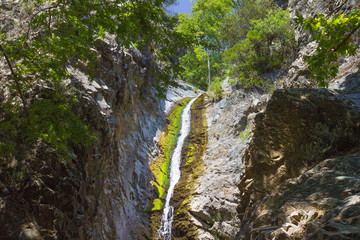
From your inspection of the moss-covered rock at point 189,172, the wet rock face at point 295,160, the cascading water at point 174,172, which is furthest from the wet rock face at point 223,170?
the wet rock face at point 295,160

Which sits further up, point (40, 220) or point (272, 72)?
point (272, 72)

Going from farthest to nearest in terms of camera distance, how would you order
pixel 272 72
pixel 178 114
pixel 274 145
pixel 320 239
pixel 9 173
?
1. pixel 178 114
2. pixel 272 72
3. pixel 274 145
4. pixel 9 173
5. pixel 320 239

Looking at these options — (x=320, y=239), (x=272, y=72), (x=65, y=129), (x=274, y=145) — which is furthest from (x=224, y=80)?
(x=320, y=239)

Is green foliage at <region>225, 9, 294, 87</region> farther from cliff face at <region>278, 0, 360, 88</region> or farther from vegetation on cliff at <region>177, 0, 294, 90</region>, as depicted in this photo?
cliff face at <region>278, 0, 360, 88</region>

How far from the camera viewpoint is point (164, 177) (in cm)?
1255

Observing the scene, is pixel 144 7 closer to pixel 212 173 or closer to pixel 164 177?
pixel 212 173

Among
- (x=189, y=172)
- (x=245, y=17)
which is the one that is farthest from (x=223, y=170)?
(x=245, y=17)

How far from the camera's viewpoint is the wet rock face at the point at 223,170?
374 inches

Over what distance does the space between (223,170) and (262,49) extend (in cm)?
790

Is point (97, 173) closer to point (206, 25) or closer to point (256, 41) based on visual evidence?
point (256, 41)

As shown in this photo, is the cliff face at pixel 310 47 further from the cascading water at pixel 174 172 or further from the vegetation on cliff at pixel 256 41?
the cascading water at pixel 174 172

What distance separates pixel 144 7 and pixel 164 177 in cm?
910

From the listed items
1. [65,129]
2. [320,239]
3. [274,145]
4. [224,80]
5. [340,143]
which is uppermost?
[224,80]

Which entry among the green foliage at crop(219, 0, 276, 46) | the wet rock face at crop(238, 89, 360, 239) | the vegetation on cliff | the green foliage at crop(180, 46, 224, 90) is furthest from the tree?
the wet rock face at crop(238, 89, 360, 239)
